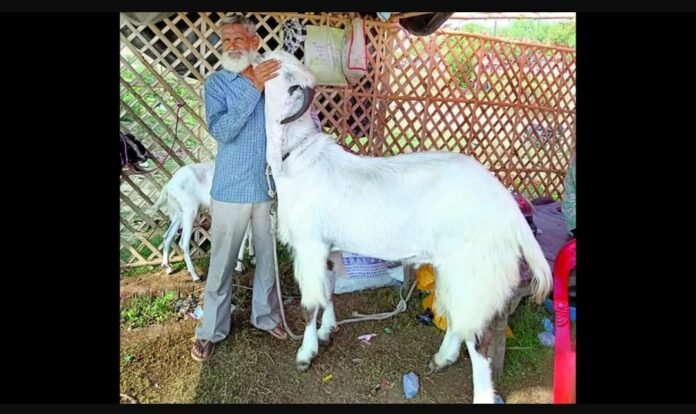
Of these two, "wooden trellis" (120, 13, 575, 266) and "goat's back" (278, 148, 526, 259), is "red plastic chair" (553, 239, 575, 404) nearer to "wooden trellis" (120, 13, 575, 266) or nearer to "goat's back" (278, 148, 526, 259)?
"goat's back" (278, 148, 526, 259)

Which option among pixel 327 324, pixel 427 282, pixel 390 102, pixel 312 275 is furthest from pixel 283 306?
pixel 390 102

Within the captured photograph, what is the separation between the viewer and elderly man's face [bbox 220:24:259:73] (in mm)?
2131

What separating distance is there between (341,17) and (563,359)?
10.6ft

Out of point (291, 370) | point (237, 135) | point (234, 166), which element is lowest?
point (291, 370)

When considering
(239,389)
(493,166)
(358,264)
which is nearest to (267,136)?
(239,389)

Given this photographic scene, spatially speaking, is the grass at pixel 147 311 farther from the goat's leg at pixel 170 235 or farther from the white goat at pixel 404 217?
the white goat at pixel 404 217

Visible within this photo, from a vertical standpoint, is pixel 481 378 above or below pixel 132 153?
below

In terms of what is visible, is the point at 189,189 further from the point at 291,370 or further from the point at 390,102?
the point at 390,102

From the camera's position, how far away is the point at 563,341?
189 cm

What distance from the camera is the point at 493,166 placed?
5.29 metres

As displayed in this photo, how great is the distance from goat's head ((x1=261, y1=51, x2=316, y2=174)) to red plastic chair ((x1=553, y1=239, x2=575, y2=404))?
53.7 inches

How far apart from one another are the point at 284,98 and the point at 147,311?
5.77 ft

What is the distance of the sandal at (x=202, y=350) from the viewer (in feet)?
7.82
